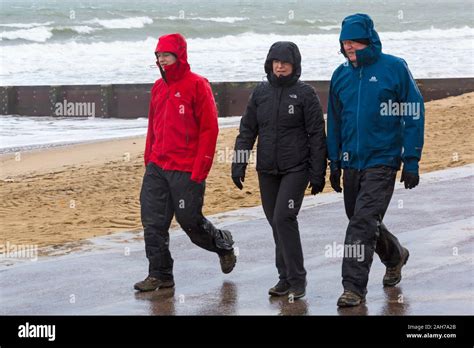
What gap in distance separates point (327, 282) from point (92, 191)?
20.8 ft

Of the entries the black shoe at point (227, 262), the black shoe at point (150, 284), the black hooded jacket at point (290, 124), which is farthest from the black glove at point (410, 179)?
the black shoe at point (150, 284)

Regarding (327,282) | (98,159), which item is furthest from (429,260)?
(98,159)

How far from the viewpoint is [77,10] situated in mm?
60625

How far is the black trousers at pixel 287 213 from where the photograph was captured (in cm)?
691

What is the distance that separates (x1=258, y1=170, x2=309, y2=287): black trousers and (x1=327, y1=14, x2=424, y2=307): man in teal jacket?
38 centimetres

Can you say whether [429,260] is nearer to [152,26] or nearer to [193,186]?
[193,186]

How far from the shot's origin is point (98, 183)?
13.8 metres

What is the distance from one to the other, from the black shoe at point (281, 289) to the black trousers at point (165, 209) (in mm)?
721

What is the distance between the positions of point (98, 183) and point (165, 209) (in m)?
6.56

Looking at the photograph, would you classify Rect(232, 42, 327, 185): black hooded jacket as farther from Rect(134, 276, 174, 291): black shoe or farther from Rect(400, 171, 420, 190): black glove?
Rect(134, 276, 174, 291): black shoe

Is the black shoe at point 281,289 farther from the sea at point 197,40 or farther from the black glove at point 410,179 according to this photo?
the sea at point 197,40

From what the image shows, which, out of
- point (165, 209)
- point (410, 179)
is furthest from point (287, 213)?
point (165, 209)

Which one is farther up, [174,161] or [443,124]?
[174,161]
